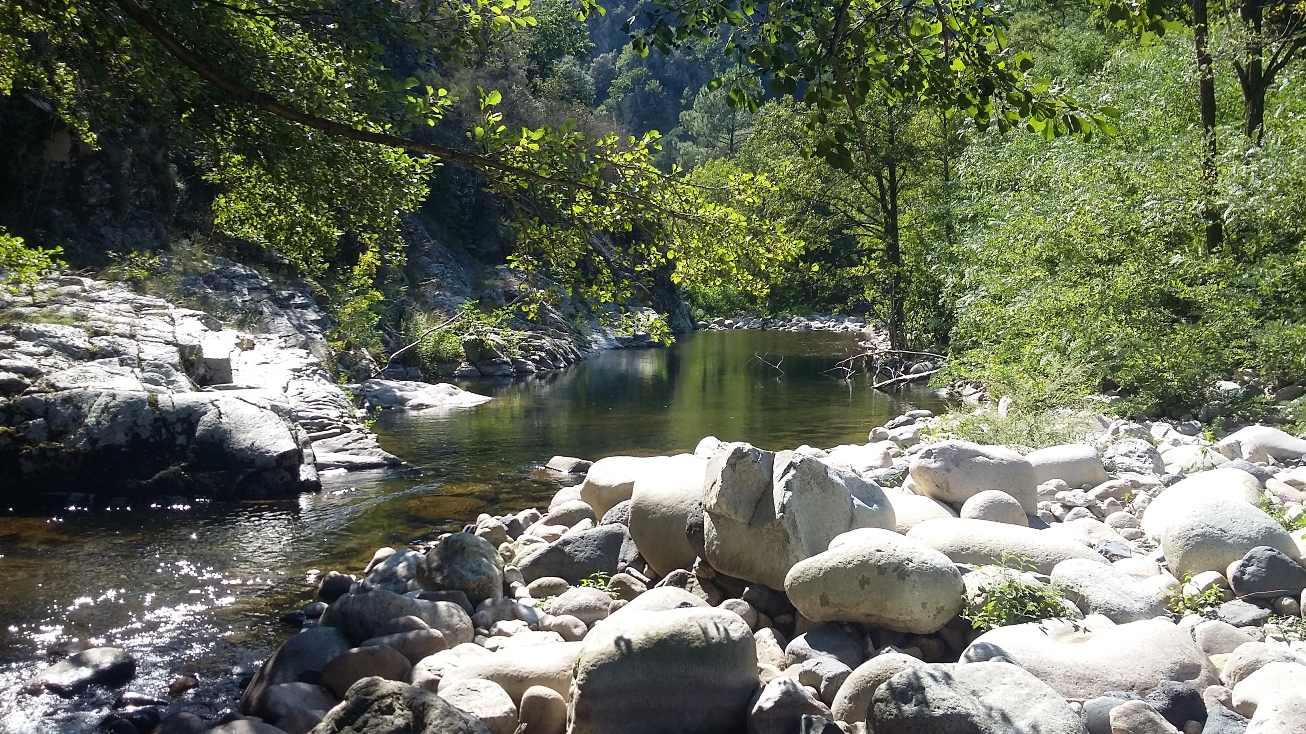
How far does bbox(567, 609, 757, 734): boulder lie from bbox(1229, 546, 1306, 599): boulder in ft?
10.5

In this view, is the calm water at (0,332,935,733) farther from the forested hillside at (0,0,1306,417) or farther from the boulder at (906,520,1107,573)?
the boulder at (906,520,1107,573)

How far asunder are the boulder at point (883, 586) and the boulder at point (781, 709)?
100 centimetres

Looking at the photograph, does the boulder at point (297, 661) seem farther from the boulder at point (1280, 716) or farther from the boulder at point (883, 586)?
the boulder at point (1280, 716)

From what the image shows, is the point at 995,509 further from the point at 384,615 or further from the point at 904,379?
the point at 904,379

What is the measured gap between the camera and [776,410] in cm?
1977

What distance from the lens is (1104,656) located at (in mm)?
4996

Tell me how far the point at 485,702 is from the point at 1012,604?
319cm

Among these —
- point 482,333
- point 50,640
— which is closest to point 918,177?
point 482,333

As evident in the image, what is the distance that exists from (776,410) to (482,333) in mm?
6325

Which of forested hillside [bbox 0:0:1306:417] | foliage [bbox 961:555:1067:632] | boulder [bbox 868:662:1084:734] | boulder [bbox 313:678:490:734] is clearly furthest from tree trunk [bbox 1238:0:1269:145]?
boulder [bbox 313:678:490:734]

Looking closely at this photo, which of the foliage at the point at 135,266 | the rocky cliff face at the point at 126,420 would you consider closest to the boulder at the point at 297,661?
the rocky cliff face at the point at 126,420

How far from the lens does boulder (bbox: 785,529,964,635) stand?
5.67m

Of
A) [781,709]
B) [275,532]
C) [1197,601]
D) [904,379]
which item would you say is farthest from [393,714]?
[904,379]

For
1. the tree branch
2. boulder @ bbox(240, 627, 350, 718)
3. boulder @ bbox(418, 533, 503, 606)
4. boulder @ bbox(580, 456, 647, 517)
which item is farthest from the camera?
boulder @ bbox(580, 456, 647, 517)
